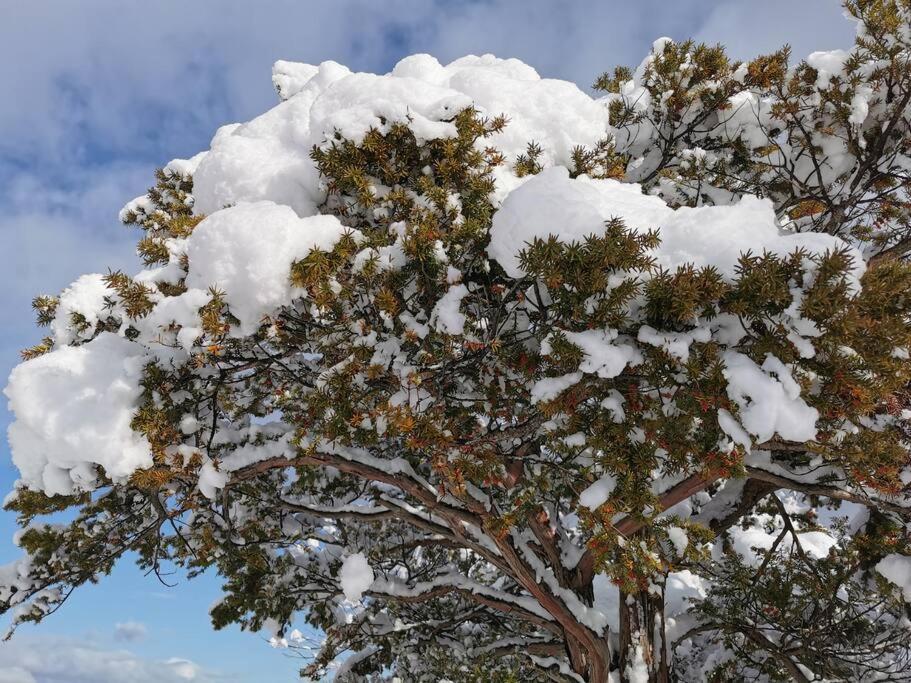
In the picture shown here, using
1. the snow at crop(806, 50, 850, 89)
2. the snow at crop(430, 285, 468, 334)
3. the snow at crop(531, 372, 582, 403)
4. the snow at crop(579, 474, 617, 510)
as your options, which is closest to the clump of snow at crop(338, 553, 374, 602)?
the snow at crop(579, 474, 617, 510)

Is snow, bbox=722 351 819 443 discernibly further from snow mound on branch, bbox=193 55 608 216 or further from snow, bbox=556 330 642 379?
snow mound on branch, bbox=193 55 608 216

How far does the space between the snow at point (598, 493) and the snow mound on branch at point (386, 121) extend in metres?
2.31

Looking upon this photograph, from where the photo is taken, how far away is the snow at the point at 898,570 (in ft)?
17.6

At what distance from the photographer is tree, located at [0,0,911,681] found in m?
3.06

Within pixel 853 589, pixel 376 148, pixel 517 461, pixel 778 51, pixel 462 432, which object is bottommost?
pixel 853 589

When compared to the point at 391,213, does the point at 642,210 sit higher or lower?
lower

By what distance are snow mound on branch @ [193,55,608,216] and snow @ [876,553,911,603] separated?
492 centimetres

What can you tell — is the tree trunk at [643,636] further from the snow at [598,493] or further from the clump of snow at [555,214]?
the clump of snow at [555,214]

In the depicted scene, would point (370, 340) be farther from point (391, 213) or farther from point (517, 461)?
point (517, 461)

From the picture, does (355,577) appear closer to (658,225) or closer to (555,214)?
(555,214)

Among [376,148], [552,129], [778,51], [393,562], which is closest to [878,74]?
[778,51]

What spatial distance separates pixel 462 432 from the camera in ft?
15.6

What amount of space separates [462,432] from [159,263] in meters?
2.78

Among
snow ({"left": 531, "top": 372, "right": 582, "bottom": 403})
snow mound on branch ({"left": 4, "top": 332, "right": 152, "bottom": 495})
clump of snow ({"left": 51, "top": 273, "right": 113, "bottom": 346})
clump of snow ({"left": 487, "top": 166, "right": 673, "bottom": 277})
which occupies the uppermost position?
clump of snow ({"left": 51, "top": 273, "right": 113, "bottom": 346})
